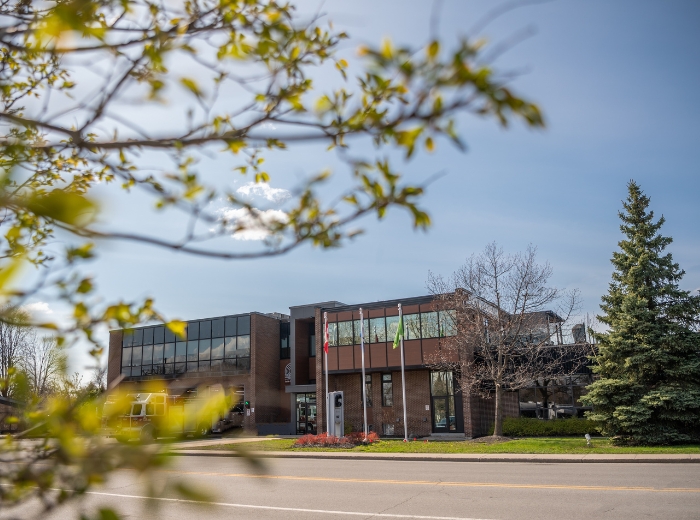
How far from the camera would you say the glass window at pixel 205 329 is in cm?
4697

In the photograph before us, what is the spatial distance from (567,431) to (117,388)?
32.2m

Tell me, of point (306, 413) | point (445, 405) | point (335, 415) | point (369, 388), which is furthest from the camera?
point (306, 413)

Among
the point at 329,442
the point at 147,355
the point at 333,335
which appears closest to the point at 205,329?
the point at 147,355

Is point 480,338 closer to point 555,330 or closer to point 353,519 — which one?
point 555,330

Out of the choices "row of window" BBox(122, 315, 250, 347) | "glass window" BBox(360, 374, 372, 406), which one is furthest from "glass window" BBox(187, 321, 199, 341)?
"glass window" BBox(360, 374, 372, 406)

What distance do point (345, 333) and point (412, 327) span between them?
5.03m

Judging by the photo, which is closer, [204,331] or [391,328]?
[391,328]

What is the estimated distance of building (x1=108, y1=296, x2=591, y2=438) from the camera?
3378 cm

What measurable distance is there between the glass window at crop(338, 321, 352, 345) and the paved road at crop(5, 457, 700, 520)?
67.0ft

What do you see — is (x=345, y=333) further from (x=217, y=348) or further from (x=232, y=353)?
(x=217, y=348)

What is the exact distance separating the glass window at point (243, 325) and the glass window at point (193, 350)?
3.88m

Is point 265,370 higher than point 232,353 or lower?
lower

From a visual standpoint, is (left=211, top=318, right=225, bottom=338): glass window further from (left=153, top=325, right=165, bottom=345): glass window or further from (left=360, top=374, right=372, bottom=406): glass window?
(left=360, top=374, right=372, bottom=406): glass window

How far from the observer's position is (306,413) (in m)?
42.5
